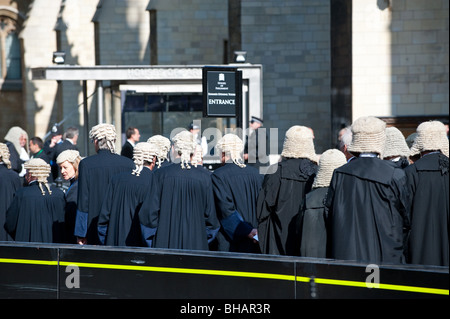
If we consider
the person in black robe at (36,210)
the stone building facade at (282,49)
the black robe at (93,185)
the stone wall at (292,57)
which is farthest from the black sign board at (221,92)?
the stone wall at (292,57)

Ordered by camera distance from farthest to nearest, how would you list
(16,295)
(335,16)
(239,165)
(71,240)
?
(335,16)
(71,240)
(239,165)
(16,295)

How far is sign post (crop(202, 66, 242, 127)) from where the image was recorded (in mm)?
10636

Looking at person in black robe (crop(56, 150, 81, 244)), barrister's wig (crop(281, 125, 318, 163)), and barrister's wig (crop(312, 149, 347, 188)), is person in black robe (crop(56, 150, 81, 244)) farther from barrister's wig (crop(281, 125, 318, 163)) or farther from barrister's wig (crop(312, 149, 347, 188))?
barrister's wig (crop(312, 149, 347, 188))

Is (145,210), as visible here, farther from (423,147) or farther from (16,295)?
(423,147)

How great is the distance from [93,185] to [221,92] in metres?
3.20

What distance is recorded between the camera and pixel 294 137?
684 cm

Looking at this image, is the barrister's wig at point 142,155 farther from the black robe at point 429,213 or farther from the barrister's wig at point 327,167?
the black robe at point 429,213

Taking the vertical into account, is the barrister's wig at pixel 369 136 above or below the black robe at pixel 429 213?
above

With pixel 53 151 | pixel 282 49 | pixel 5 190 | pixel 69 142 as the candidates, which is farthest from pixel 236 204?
pixel 282 49

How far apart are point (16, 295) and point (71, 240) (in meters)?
2.01

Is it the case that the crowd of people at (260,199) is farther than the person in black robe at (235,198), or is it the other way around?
the person in black robe at (235,198)

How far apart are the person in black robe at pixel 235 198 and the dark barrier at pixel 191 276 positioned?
4.82ft

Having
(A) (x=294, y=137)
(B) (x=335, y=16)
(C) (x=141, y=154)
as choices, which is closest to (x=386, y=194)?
(A) (x=294, y=137)

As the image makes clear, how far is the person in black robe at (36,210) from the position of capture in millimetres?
7871
